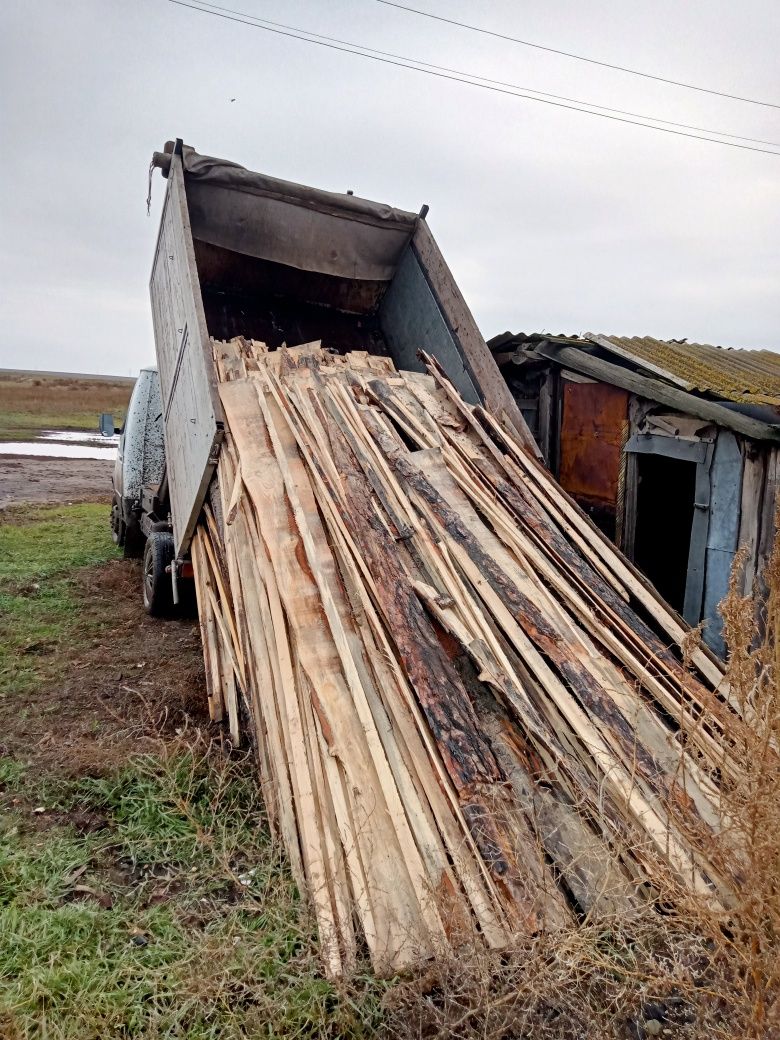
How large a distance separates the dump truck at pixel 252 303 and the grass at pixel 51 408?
20982 millimetres

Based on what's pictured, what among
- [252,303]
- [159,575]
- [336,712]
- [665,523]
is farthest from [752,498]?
[252,303]

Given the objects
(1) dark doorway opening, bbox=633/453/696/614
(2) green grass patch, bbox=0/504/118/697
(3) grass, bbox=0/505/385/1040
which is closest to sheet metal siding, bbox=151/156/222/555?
(2) green grass patch, bbox=0/504/118/697

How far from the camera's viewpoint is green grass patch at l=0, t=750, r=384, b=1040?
2416 mm

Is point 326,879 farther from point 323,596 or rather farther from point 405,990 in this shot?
point 323,596

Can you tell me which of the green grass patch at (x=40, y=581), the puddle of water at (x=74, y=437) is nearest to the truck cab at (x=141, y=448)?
the green grass patch at (x=40, y=581)

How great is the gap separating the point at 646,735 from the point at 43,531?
1035 cm

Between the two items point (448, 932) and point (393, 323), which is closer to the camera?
point (448, 932)

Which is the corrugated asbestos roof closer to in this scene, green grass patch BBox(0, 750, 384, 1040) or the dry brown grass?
the dry brown grass

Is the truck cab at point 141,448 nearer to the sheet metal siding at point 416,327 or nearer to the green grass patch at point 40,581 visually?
the green grass patch at point 40,581

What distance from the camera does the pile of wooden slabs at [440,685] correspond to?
2646mm

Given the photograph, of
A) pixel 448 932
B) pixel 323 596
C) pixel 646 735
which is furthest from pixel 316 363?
pixel 448 932

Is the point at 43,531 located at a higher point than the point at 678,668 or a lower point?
lower

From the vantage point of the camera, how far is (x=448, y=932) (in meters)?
2.49

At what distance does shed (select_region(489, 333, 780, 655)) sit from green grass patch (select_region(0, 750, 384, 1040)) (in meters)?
3.59
